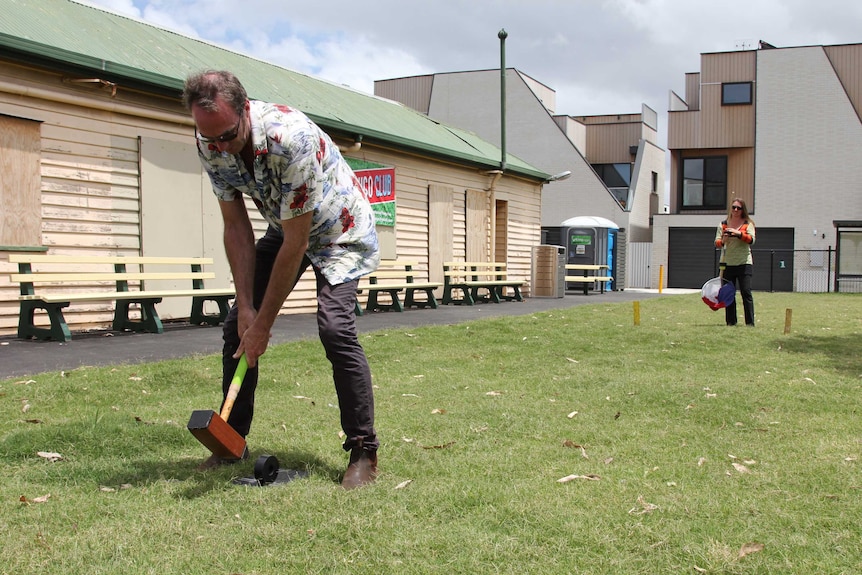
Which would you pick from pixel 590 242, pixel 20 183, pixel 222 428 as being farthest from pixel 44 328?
pixel 590 242

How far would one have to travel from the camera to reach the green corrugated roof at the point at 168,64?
9.41m

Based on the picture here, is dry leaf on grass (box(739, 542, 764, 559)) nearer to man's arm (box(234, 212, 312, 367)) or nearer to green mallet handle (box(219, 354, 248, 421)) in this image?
man's arm (box(234, 212, 312, 367))

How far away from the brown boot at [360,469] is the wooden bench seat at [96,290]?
238 inches

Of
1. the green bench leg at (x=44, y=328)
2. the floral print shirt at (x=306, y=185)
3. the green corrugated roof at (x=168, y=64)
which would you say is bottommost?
the green bench leg at (x=44, y=328)

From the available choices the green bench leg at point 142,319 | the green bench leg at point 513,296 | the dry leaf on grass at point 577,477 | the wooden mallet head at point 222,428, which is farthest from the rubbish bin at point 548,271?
the wooden mallet head at point 222,428

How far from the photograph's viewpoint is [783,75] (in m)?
31.5

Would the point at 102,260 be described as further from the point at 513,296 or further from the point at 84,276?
the point at 513,296

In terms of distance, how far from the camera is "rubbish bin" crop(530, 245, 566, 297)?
2106 cm

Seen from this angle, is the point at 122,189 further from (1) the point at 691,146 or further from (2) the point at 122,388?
(1) the point at 691,146

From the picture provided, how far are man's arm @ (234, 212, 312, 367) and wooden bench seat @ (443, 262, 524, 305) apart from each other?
12.6 metres

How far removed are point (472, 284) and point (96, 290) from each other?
7769 mm

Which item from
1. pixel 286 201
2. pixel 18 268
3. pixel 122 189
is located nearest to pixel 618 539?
pixel 286 201

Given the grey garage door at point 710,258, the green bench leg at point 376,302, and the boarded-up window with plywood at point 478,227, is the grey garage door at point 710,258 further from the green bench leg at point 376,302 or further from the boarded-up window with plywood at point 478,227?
the green bench leg at point 376,302

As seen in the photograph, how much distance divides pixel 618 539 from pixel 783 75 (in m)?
32.9
